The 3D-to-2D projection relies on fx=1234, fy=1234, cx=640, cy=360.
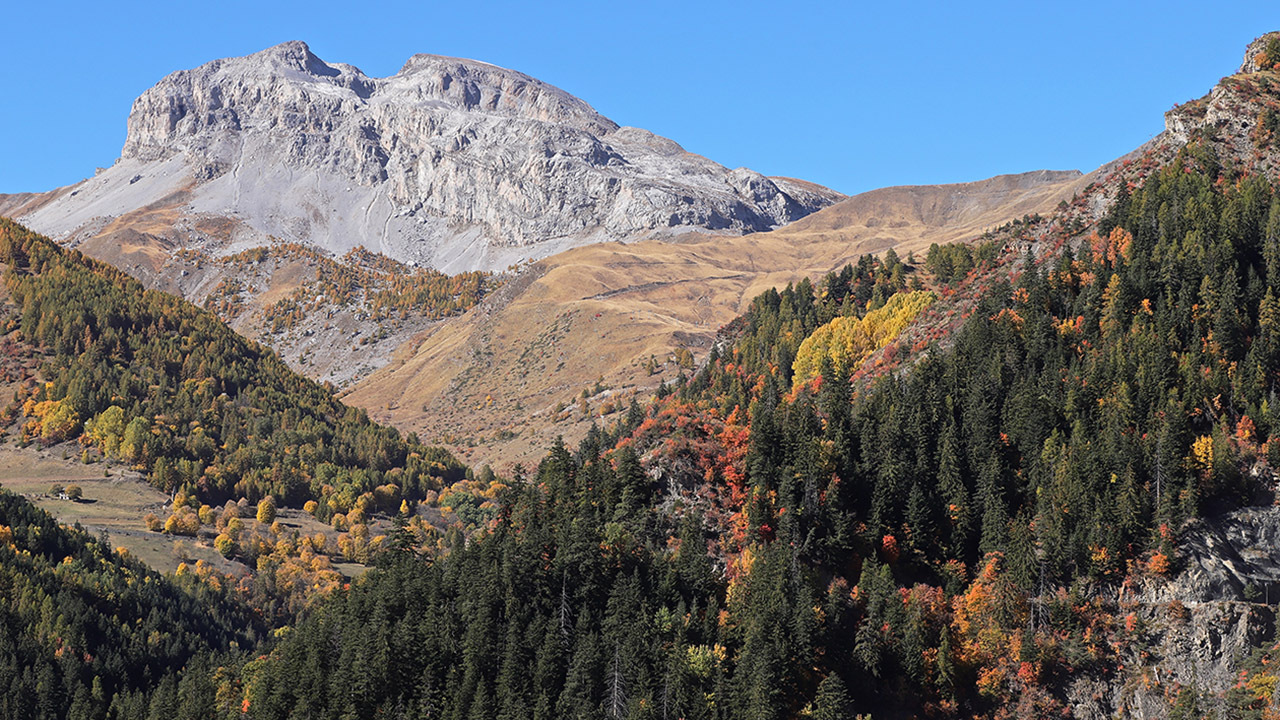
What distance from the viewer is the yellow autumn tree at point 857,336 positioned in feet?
584

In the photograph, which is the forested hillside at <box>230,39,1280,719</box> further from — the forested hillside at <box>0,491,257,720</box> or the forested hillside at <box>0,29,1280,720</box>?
the forested hillside at <box>0,491,257,720</box>

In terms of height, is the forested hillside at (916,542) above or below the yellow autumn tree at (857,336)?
below

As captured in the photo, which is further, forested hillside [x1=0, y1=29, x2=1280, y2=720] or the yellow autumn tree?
the yellow autumn tree

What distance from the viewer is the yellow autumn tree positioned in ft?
584

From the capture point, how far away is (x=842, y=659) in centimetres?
11456

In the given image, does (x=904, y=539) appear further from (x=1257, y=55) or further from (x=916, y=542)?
(x=1257, y=55)

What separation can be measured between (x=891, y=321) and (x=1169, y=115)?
160 ft

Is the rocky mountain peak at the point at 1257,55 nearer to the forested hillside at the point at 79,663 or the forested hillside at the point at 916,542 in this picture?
the forested hillside at the point at 916,542

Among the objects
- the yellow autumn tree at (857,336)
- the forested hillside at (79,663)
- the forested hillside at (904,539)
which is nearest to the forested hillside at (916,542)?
the forested hillside at (904,539)

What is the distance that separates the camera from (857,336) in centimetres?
18350

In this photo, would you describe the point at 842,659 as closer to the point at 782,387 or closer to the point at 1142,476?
the point at 1142,476

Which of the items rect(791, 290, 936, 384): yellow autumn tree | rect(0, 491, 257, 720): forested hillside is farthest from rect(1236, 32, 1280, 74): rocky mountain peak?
rect(0, 491, 257, 720): forested hillside

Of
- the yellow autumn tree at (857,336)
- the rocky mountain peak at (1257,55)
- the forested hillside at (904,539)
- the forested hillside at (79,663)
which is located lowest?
the forested hillside at (79,663)

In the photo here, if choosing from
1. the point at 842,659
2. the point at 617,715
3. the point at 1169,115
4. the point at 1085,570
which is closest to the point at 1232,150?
the point at 1169,115
